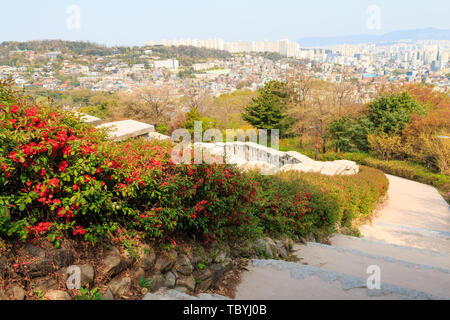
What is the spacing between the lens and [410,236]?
796 centimetres

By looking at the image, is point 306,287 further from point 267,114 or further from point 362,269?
point 267,114

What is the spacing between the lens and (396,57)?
424ft

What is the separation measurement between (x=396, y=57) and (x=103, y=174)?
6000 inches

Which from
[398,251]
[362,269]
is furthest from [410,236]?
[362,269]

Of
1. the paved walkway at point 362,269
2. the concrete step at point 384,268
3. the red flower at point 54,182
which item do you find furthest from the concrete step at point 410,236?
the red flower at point 54,182

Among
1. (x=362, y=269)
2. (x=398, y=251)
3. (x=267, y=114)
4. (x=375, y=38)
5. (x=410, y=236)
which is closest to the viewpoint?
(x=362, y=269)

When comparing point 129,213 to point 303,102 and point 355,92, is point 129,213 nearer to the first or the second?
point 303,102

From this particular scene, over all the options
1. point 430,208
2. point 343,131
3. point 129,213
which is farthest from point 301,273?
point 343,131

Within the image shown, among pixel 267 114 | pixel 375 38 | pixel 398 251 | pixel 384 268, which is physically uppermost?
pixel 375 38

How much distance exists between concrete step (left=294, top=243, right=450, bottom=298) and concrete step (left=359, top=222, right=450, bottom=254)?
2.95 meters

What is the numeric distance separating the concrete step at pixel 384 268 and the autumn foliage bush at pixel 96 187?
4.23 ft

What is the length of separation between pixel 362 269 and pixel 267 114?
20.6 m
